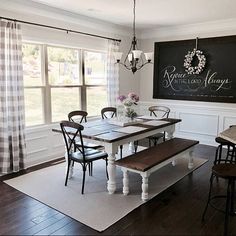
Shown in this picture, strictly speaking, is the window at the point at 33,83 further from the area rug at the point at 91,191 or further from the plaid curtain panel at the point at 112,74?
the plaid curtain panel at the point at 112,74

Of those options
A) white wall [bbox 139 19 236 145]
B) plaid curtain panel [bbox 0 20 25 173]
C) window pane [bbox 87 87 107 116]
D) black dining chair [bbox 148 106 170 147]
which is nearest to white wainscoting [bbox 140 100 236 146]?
white wall [bbox 139 19 236 145]

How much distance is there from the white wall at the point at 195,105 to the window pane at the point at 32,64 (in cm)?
300

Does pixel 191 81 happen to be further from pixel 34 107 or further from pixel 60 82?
pixel 34 107

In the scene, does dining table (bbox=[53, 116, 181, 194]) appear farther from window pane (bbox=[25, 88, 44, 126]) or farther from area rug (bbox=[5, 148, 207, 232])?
window pane (bbox=[25, 88, 44, 126])

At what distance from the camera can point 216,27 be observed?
5352 millimetres

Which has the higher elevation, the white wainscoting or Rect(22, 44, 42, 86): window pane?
Rect(22, 44, 42, 86): window pane

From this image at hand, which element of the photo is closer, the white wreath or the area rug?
the area rug

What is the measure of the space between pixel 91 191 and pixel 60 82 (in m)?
2.42

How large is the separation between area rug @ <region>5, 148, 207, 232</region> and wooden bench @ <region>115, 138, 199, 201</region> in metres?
0.25

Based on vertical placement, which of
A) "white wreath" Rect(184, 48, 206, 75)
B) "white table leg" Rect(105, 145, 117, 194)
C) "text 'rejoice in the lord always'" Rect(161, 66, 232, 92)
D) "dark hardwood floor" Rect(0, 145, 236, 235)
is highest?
"white wreath" Rect(184, 48, 206, 75)

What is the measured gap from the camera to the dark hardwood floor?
249 centimetres

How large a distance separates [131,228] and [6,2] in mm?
3617

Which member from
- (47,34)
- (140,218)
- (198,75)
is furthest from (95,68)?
(140,218)

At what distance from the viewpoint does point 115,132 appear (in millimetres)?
3502
